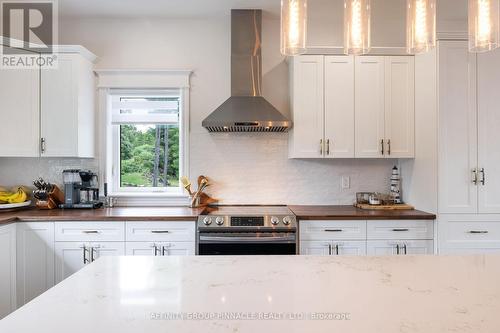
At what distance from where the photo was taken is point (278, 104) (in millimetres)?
3287

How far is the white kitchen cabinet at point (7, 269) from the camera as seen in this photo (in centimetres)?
240

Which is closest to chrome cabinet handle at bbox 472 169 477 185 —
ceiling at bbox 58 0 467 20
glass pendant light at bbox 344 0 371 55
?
ceiling at bbox 58 0 467 20

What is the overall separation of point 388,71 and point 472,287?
2.36m

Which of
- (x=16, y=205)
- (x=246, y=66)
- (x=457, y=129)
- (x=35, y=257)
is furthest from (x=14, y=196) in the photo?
(x=457, y=129)

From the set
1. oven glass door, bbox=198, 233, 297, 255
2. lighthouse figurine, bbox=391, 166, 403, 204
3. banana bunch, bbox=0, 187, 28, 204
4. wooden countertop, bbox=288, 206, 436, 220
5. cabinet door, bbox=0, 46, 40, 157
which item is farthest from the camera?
lighthouse figurine, bbox=391, 166, 403, 204

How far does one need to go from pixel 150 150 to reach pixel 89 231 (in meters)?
1.07

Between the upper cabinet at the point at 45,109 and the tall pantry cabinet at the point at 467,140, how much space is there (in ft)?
10.1

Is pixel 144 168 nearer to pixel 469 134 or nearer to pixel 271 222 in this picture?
pixel 271 222

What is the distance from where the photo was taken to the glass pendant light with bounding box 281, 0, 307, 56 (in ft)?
4.04

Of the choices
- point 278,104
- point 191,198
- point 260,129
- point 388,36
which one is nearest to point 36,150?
point 191,198

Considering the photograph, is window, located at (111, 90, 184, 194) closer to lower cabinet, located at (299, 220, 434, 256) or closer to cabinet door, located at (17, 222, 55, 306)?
cabinet door, located at (17, 222, 55, 306)

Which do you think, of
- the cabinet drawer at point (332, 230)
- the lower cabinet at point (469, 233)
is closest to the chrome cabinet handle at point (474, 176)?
the lower cabinet at point (469, 233)

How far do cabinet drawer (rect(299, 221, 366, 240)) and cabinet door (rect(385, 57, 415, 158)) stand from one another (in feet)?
2.52

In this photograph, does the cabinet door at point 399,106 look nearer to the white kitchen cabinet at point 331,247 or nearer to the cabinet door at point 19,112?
the white kitchen cabinet at point 331,247
